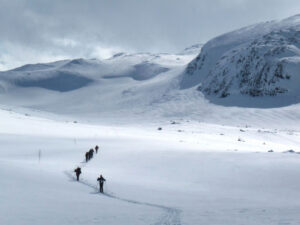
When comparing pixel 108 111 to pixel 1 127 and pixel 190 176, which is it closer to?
pixel 1 127

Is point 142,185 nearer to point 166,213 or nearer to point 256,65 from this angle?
point 166,213

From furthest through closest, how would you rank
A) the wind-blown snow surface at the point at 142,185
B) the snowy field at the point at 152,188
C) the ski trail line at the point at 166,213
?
the wind-blown snow surface at the point at 142,185 < the snowy field at the point at 152,188 < the ski trail line at the point at 166,213

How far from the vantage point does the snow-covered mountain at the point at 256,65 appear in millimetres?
127312

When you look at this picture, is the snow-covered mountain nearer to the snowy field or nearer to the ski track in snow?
the snowy field

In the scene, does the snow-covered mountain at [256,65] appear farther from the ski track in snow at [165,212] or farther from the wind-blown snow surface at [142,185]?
the ski track in snow at [165,212]

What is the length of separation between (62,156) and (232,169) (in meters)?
16.8

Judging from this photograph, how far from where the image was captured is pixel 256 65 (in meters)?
135

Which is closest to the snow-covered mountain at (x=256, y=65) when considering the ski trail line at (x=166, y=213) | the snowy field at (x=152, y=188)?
the snowy field at (x=152, y=188)

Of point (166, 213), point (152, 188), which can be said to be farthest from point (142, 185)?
point (166, 213)

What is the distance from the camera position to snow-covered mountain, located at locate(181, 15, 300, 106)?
127312 mm

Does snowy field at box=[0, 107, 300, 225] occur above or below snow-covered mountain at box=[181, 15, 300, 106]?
below

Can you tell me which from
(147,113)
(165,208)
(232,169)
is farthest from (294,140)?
(147,113)

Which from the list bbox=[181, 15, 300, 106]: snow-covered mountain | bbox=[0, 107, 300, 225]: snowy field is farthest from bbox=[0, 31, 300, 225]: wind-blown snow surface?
bbox=[181, 15, 300, 106]: snow-covered mountain

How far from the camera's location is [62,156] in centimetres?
3391
